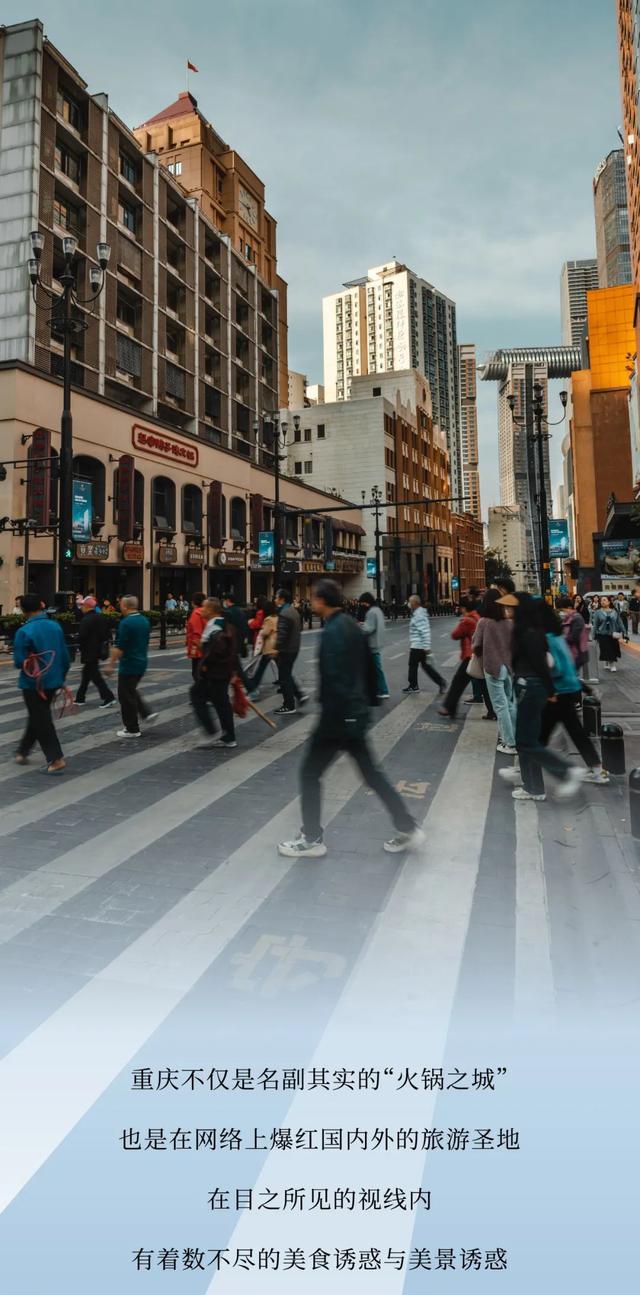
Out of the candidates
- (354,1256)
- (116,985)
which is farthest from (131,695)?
(354,1256)

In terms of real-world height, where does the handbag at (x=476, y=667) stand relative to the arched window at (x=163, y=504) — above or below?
below

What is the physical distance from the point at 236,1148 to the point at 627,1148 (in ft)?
4.14

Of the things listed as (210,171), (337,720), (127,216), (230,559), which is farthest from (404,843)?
(210,171)

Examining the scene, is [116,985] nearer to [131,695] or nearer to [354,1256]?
[354,1256]

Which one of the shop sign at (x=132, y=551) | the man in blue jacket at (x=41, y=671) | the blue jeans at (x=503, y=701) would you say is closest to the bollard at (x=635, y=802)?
the blue jeans at (x=503, y=701)

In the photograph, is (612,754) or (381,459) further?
(381,459)

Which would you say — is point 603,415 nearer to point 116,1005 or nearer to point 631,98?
point 631,98

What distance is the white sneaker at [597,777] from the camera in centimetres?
646

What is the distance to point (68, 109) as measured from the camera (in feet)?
113

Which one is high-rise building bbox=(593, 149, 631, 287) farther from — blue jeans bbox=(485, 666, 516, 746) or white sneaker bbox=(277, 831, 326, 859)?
white sneaker bbox=(277, 831, 326, 859)

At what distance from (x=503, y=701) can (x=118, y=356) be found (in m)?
36.1

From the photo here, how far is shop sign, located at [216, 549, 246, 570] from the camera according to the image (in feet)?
137

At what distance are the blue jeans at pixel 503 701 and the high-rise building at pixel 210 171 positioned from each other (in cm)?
5470

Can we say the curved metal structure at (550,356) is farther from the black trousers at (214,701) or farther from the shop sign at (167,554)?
the black trousers at (214,701)
